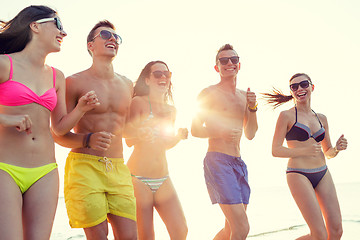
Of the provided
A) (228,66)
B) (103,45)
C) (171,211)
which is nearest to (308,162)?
(228,66)

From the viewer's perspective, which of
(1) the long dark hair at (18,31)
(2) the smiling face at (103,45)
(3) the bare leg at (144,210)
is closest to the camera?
(1) the long dark hair at (18,31)

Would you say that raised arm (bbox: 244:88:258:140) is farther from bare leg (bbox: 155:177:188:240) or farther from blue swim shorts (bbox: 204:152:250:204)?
bare leg (bbox: 155:177:188:240)

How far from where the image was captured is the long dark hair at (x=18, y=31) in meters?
3.53

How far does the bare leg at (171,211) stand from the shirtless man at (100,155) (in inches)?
25.0

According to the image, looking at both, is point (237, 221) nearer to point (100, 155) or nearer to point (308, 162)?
point (308, 162)

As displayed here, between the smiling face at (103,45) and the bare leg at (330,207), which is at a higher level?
the smiling face at (103,45)

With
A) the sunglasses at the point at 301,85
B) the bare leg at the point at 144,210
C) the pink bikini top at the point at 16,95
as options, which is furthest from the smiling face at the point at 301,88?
the pink bikini top at the point at 16,95

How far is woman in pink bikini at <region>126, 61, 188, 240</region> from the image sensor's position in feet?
15.7

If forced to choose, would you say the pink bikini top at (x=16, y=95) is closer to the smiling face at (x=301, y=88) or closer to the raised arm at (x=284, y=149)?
the raised arm at (x=284, y=149)

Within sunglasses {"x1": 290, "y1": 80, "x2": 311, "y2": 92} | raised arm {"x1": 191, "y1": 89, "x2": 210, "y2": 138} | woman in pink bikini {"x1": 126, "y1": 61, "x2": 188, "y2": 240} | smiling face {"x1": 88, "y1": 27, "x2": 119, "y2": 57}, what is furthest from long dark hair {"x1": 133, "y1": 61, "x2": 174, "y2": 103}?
sunglasses {"x1": 290, "y1": 80, "x2": 311, "y2": 92}

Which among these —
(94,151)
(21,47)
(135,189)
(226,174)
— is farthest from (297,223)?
(21,47)

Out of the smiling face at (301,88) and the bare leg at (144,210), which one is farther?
the smiling face at (301,88)

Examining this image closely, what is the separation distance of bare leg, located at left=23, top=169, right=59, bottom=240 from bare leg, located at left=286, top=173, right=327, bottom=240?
12.5ft

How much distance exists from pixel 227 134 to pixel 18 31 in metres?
3.06
